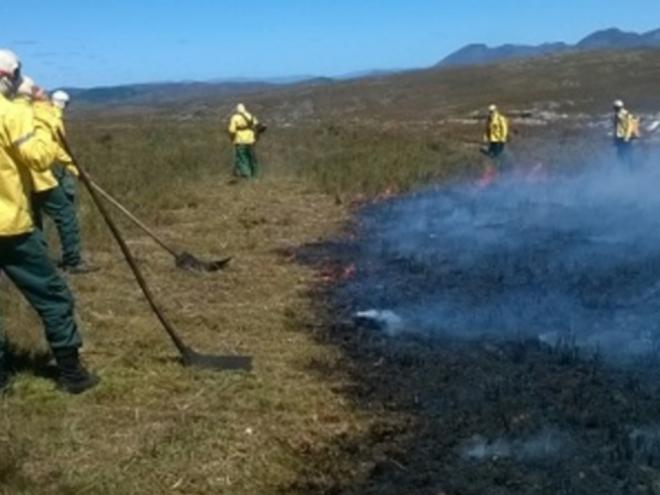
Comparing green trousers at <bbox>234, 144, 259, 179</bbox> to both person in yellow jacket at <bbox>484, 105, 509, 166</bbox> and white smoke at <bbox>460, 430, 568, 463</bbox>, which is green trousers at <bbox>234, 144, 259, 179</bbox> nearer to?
person in yellow jacket at <bbox>484, 105, 509, 166</bbox>

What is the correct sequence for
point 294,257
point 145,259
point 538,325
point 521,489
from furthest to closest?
point 294,257 < point 145,259 < point 538,325 < point 521,489

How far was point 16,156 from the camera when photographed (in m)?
5.25

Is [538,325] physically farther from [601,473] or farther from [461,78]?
[461,78]

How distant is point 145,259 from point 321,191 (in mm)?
6545

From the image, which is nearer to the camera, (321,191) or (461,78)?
(321,191)

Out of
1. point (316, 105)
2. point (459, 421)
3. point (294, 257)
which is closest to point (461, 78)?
point (316, 105)

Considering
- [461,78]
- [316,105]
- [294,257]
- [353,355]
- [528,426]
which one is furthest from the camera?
[461,78]

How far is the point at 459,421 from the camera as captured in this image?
5660mm

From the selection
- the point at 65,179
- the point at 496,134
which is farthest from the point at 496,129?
the point at 65,179

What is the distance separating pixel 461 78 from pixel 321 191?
66.3 meters

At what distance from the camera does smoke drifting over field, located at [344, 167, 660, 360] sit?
7762 millimetres

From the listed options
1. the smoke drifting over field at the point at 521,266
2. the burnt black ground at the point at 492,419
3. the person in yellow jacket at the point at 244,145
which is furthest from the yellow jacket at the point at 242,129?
the burnt black ground at the point at 492,419

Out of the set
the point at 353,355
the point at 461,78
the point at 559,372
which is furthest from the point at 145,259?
the point at 461,78

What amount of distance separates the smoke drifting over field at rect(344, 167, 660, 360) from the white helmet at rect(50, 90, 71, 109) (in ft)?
11.1
